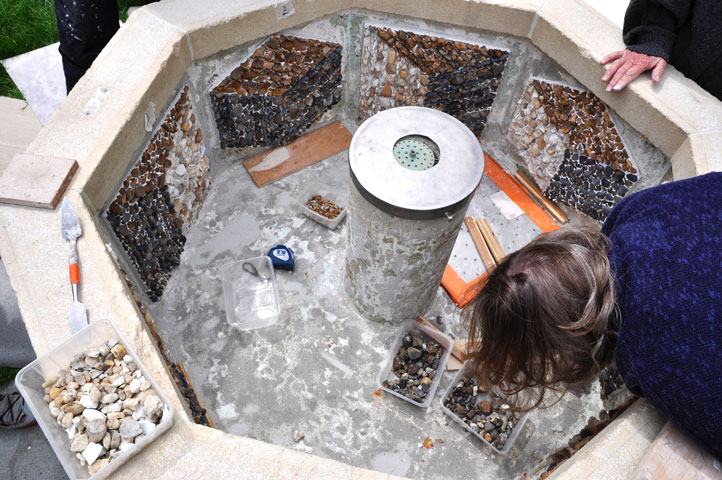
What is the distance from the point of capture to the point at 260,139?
10.7ft

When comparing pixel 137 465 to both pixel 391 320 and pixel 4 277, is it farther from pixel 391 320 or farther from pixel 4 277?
pixel 4 277

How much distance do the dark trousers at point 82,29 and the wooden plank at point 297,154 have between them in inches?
42.3

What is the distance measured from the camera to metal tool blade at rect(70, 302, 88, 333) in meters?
1.67

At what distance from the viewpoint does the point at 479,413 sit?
245 cm

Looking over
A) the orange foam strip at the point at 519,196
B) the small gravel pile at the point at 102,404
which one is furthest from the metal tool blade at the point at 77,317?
the orange foam strip at the point at 519,196

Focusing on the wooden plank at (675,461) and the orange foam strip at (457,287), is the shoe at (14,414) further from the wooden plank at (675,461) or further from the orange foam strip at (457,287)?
the wooden plank at (675,461)

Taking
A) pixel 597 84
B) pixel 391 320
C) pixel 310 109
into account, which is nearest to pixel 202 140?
pixel 310 109

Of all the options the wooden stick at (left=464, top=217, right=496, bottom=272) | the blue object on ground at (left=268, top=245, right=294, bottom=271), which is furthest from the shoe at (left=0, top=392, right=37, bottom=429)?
the wooden stick at (left=464, top=217, right=496, bottom=272)

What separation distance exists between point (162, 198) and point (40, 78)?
1561 mm

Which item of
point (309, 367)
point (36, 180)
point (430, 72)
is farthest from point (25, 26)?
point (309, 367)

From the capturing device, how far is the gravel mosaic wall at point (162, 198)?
7.81ft

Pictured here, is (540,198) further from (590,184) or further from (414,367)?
(414,367)

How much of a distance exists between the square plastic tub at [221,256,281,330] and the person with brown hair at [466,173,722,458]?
1.43 meters

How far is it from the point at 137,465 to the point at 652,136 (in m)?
2.69
